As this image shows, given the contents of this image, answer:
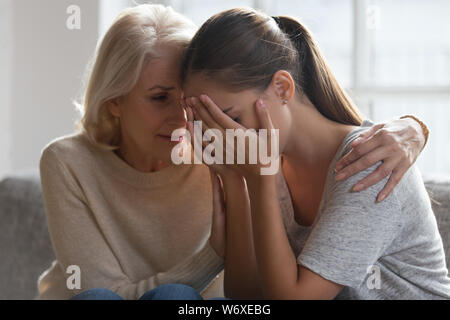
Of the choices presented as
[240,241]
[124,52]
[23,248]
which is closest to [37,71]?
[23,248]

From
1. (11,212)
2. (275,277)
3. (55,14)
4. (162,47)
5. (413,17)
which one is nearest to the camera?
(275,277)

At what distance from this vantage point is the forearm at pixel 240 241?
49.4 inches

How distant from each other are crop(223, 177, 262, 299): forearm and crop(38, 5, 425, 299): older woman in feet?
0.13

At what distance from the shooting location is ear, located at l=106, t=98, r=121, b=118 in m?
1.37

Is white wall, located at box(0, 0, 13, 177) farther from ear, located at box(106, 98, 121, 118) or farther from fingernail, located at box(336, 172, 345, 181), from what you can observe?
fingernail, located at box(336, 172, 345, 181)

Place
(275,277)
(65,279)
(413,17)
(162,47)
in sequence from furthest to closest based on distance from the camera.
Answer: (413,17), (65,279), (162,47), (275,277)

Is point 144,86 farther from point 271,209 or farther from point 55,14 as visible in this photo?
point 55,14

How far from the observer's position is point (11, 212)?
5.76ft

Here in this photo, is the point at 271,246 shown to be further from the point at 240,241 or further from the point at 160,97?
the point at 160,97

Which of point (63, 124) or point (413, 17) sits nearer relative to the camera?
point (413, 17)

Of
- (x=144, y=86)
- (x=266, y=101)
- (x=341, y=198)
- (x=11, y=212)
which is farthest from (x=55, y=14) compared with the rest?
(x=341, y=198)

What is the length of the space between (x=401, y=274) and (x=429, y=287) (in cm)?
6

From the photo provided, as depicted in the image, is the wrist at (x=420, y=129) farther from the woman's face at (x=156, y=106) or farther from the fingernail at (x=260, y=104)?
the woman's face at (x=156, y=106)

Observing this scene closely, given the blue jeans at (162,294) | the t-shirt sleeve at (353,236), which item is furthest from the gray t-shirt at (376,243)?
the blue jeans at (162,294)
